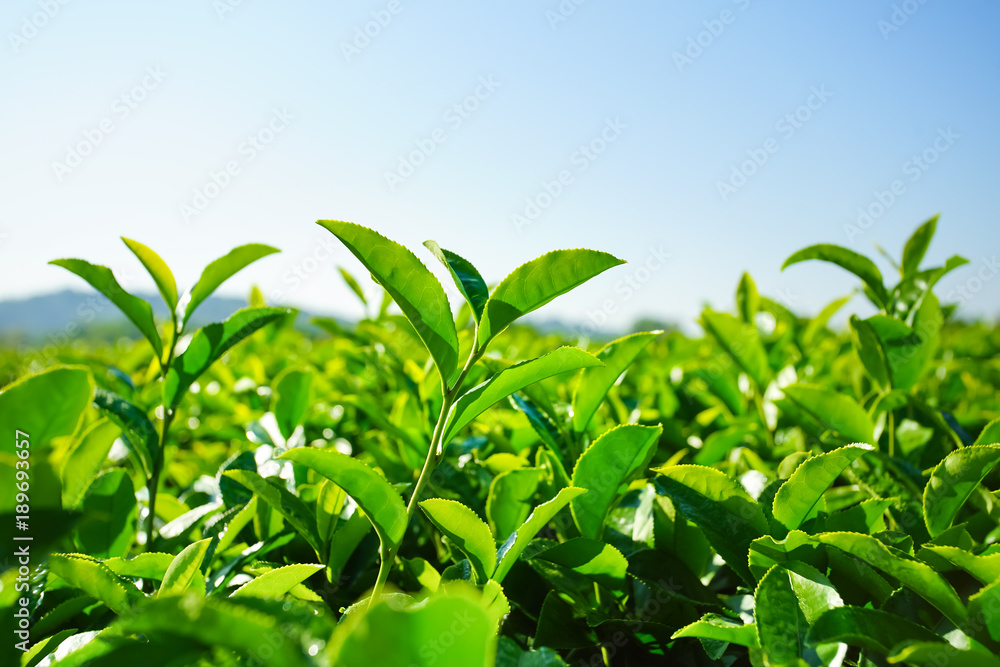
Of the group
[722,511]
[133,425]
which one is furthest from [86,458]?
[722,511]

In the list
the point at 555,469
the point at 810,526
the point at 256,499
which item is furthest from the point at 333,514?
the point at 810,526

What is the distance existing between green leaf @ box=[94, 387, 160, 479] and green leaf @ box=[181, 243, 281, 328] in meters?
0.22

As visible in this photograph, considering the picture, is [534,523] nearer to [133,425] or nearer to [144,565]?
[144,565]

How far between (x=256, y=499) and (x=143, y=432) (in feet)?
1.41

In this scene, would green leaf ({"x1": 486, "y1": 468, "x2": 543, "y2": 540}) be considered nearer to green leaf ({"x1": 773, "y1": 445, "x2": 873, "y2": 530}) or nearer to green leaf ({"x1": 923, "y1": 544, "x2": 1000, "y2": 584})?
green leaf ({"x1": 773, "y1": 445, "x2": 873, "y2": 530})

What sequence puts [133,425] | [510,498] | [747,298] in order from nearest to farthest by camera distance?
[510,498]
[133,425]
[747,298]

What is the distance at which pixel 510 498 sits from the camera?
1197 mm

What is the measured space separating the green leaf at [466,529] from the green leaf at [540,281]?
0.29 metres

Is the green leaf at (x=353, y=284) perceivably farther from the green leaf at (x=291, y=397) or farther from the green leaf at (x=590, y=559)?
the green leaf at (x=590, y=559)

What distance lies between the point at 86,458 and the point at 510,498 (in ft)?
3.15

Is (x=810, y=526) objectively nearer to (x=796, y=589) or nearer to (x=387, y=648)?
(x=796, y=589)

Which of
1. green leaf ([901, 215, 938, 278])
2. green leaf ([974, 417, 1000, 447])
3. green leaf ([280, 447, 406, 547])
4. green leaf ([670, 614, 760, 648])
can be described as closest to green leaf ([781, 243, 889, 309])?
green leaf ([901, 215, 938, 278])

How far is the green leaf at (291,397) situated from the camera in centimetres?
171

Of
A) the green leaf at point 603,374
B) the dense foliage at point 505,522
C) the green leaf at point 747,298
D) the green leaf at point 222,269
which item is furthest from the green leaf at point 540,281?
the green leaf at point 747,298
